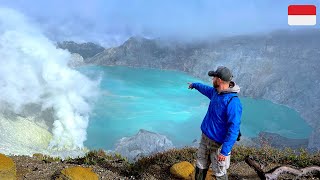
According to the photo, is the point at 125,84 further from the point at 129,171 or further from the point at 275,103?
the point at 129,171

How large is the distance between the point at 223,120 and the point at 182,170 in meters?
3.32

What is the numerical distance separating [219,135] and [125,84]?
150 m

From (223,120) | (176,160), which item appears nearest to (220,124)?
(223,120)

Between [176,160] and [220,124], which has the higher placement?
[220,124]

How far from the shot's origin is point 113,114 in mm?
132125

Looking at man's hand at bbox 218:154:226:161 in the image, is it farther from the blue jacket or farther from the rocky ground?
the rocky ground

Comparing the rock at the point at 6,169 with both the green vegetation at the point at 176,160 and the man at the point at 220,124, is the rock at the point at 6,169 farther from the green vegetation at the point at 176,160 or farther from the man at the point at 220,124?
the man at the point at 220,124

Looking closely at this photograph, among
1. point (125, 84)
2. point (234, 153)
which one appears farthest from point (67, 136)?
point (234, 153)

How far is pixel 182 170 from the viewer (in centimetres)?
846

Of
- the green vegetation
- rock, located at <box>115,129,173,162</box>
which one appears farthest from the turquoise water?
the green vegetation

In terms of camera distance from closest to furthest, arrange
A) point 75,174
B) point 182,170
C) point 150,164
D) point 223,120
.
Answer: point 223,120, point 75,174, point 182,170, point 150,164

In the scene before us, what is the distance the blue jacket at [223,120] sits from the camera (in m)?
5.17

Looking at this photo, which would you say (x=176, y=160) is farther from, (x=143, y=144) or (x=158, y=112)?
(x=158, y=112)

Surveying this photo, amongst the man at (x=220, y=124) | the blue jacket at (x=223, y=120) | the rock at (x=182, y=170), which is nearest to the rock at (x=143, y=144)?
the rock at (x=182, y=170)
